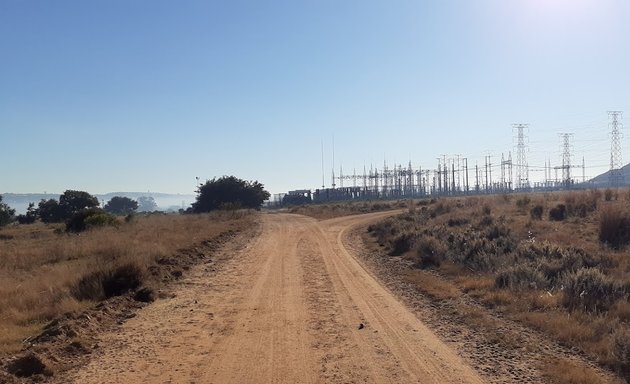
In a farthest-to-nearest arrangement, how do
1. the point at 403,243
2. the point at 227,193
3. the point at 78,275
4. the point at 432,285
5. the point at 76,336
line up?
1. the point at 227,193
2. the point at 403,243
3. the point at 432,285
4. the point at 78,275
5. the point at 76,336

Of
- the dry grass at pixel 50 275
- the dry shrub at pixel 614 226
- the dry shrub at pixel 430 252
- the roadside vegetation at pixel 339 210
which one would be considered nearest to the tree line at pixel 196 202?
the roadside vegetation at pixel 339 210

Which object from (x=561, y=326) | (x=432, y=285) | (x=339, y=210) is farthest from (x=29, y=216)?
(x=561, y=326)

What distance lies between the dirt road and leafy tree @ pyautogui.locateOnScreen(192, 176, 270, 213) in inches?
3490

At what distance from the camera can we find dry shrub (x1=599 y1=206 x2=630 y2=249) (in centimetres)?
2245

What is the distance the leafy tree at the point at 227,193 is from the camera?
105 m

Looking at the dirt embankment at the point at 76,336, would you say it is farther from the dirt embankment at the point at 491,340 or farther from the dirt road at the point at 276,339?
the dirt embankment at the point at 491,340

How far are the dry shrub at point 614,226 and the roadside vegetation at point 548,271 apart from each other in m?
0.03

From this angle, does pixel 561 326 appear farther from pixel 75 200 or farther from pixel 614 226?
pixel 75 200

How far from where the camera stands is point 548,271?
15359mm

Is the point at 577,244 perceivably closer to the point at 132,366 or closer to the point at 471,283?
the point at 471,283

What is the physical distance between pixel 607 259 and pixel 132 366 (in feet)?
44.2

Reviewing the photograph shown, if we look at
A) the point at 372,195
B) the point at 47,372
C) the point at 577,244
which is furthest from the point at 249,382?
the point at 372,195

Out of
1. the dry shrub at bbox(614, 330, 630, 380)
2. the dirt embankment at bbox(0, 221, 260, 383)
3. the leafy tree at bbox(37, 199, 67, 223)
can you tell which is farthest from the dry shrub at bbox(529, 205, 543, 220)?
the leafy tree at bbox(37, 199, 67, 223)

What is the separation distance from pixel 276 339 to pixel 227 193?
96.4m
